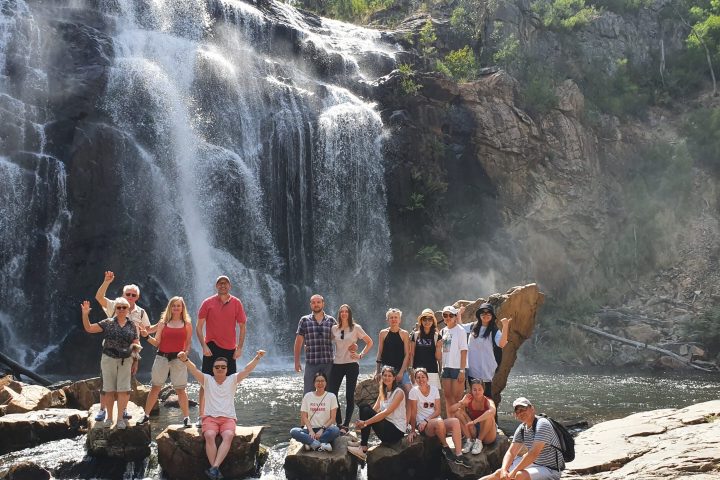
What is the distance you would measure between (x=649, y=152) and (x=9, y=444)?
35.4 metres

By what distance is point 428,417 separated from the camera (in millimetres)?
10055

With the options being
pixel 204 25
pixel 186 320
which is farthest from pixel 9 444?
pixel 204 25

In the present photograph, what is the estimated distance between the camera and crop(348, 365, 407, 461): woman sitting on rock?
988 cm

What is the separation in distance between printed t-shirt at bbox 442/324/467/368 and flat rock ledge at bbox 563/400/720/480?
2.03 m

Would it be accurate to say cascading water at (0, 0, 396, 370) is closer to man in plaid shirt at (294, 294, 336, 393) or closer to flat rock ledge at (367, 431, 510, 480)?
man in plaid shirt at (294, 294, 336, 393)

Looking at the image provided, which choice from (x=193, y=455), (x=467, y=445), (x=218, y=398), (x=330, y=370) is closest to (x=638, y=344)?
(x=467, y=445)

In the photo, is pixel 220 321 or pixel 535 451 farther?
pixel 220 321

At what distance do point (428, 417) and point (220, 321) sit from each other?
3.31 meters

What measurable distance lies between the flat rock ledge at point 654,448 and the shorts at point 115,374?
617cm

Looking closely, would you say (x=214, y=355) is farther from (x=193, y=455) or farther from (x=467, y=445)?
(x=467, y=445)

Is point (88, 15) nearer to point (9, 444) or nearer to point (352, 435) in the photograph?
point (9, 444)

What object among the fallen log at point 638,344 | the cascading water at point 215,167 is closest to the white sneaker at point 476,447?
the cascading water at point 215,167

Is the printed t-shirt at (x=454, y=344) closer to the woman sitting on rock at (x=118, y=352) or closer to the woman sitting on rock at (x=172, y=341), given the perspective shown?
the woman sitting on rock at (x=172, y=341)

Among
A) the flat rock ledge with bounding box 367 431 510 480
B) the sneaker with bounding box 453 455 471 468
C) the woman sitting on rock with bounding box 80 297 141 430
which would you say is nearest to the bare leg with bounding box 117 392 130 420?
→ the woman sitting on rock with bounding box 80 297 141 430
